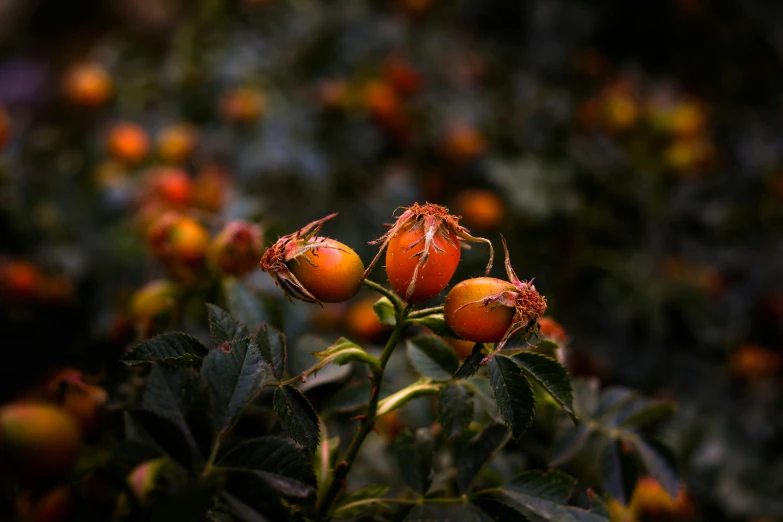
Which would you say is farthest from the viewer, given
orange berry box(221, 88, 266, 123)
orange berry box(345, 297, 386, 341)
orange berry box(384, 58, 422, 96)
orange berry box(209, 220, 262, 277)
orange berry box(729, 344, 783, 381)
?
orange berry box(384, 58, 422, 96)

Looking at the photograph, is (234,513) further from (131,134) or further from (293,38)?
(293,38)

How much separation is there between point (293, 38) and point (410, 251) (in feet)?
4.85

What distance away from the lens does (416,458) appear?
1.81 feet

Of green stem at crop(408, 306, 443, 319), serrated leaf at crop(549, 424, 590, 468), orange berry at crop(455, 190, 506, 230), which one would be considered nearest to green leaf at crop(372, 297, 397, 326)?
green stem at crop(408, 306, 443, 319)

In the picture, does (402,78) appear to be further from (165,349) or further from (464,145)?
(165,349)

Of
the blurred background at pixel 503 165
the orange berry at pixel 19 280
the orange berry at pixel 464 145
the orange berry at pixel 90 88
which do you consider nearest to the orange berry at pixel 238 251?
the blurred background at pixel 503 165

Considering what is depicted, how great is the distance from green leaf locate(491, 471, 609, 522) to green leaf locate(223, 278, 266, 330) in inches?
12.3

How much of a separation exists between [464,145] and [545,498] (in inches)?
48.4

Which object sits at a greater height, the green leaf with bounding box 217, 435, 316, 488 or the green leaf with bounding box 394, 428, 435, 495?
the green leaf with bounding box 217, 435, 316, 488

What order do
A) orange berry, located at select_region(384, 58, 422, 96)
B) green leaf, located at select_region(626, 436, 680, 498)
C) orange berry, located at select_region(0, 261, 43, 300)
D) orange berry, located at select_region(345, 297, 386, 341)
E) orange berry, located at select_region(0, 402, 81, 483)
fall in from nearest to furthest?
orange berry, located at select_region(0, 402, 81, 483) < green leaf, located at select_region(626, 436, 680, 498) < orange berry, located at select_region(0, 261, 43, 300) < orange berry, located at select_region(345, 297, 386, 341) < orange berry, located at select_region(384, 58, 422, 96)

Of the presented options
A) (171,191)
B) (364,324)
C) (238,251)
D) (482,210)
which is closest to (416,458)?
(238,251)

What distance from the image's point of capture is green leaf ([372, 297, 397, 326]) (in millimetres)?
500

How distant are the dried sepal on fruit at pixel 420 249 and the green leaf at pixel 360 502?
0.19 m

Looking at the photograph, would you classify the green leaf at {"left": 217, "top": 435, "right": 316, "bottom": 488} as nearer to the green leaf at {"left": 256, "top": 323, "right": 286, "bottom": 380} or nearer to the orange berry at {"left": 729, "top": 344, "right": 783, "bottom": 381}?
the green leaf at {"left": 256, "top": 323, "right": 286, "bottom": 380}
